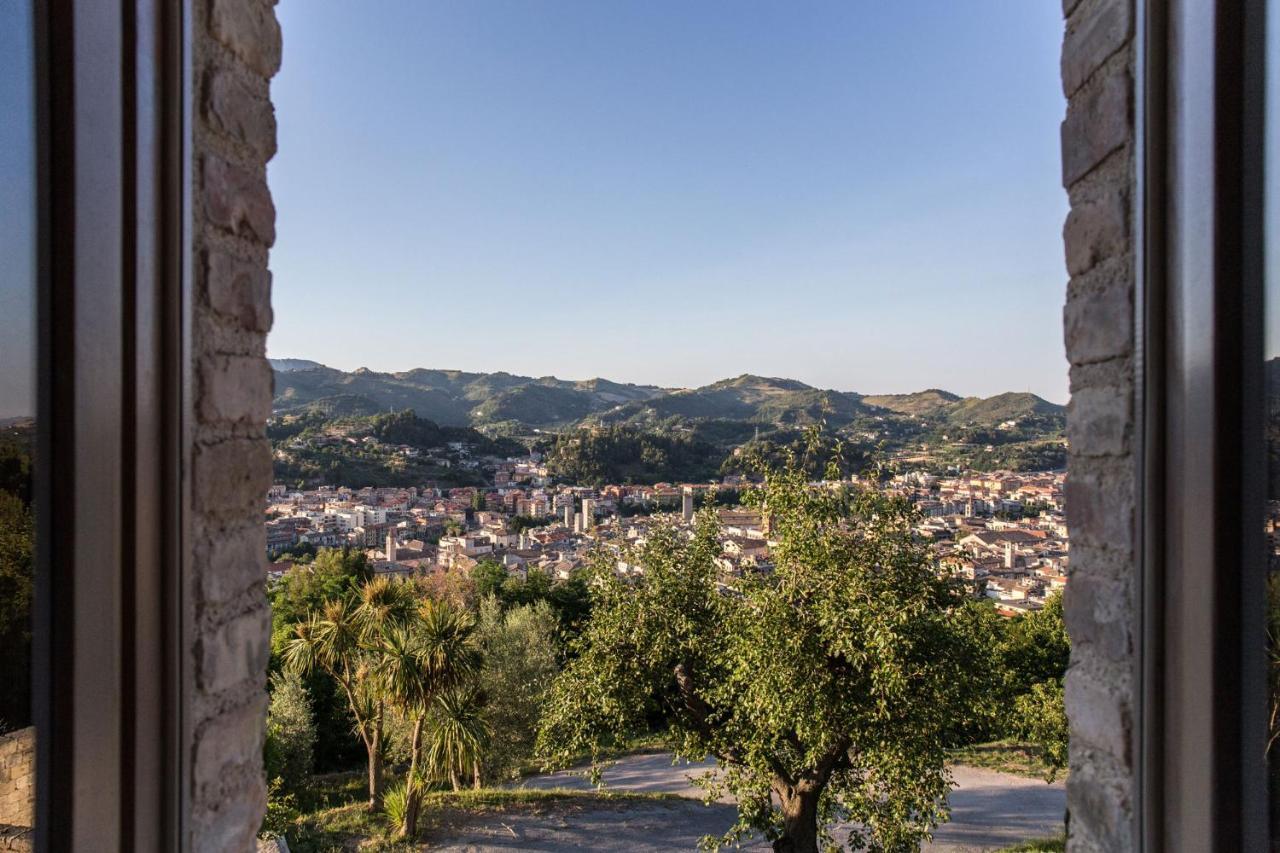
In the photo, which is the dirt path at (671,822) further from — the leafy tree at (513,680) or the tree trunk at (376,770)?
the tree trunk at (376,770)

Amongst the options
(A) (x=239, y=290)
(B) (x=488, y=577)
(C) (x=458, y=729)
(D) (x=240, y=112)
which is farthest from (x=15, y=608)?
(B) (x=488, y=577)

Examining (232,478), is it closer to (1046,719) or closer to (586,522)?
(1046,719)

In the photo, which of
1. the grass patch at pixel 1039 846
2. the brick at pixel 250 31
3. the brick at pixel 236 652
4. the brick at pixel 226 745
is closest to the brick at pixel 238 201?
the brick at pixel 250 31

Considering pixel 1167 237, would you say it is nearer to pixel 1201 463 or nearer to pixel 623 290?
pixel 1201 463

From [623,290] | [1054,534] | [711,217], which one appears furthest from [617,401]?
[1054,534]

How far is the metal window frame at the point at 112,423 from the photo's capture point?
635mm

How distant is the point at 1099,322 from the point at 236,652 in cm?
120

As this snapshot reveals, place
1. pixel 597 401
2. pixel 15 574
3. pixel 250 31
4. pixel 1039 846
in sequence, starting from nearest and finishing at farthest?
1. pixel 15 574
2. pixel 250 31
3. pixel 1039 846
4. pixel 597 401

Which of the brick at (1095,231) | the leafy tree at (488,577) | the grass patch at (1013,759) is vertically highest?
the brick at (1095,231)

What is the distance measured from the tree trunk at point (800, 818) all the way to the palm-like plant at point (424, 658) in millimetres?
2975

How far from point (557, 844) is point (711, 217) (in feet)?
28.6

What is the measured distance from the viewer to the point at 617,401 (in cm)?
1326

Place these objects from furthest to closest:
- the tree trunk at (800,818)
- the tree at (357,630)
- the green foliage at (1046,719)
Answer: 1. the tree at (357,630)
2. the tree trunk at (800,818)
3. the green foliage at (1046,719)

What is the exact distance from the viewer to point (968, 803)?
25.6 ft
